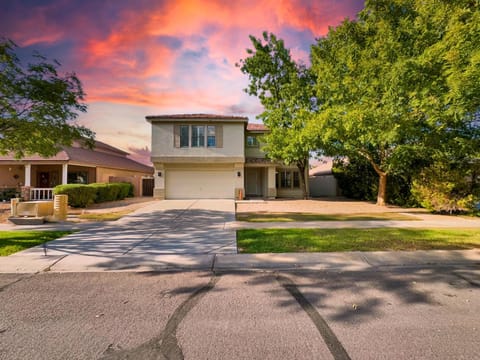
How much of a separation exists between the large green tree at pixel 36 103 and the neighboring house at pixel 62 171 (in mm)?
8306

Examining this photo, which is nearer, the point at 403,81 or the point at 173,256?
the point at 173,256

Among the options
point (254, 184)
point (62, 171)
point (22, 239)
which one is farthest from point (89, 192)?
point (254, 184)

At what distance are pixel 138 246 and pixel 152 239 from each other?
70 cm

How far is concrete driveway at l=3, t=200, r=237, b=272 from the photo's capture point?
4852mm

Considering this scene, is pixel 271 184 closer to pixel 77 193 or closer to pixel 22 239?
pixel 77 193

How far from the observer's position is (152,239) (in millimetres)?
6629

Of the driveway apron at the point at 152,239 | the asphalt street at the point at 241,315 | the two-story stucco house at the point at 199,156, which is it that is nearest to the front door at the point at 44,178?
the two-story stucco house at the point at 199,156

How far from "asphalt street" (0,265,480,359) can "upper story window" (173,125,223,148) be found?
533 inches

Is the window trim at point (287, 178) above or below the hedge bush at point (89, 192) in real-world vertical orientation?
above

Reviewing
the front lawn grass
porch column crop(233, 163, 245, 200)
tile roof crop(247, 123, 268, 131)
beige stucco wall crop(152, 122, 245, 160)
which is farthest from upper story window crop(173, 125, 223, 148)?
the front lawn grass

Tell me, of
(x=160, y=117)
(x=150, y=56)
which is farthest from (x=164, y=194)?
(x=150, y=56)

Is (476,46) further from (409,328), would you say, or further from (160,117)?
(160,117)

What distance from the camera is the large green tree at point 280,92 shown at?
15.1 m

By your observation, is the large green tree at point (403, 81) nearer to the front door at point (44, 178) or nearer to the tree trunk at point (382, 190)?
the tree trunk at point (382, 190)
